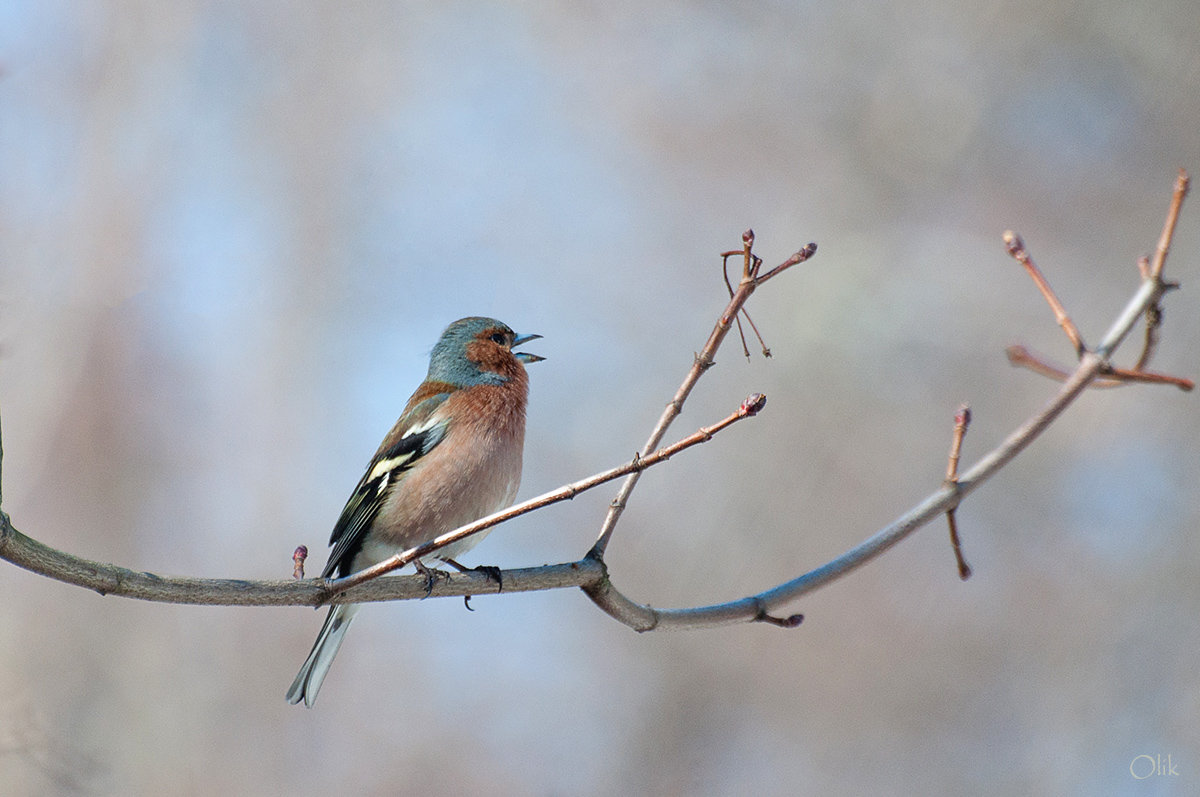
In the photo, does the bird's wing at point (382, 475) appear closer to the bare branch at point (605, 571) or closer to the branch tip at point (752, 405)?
the bare branch at point (605, 571)

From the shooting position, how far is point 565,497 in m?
2.20

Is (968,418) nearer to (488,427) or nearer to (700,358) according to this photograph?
(700,358)

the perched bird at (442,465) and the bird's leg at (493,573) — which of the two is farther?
the perched bird at (442,465)

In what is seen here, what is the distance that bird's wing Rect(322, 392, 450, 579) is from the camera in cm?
434

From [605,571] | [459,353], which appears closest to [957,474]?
[605,571]

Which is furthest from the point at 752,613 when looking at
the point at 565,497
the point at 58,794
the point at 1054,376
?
the point at 58,794

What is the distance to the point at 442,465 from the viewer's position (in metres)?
4.17

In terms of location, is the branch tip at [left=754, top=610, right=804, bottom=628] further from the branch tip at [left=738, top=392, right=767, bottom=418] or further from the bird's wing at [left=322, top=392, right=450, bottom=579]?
the bird's wing at [left=322, top=392, right=450, bottom=579]

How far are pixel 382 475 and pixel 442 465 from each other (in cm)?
43

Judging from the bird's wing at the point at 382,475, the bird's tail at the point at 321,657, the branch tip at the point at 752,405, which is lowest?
the bird's tail at the point at 321,657

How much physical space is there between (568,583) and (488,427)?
1.71 m

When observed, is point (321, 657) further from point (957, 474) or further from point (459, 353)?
point (957, 474)

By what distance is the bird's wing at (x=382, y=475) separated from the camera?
14.2ft

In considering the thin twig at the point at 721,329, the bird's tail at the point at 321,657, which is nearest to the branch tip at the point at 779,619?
the thin twig at the point at 721,329
